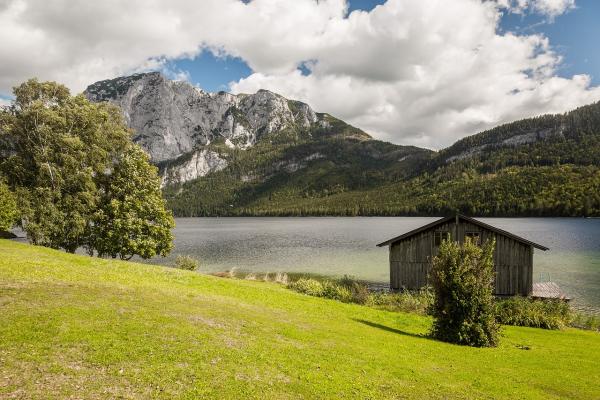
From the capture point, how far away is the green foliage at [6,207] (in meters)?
36.7

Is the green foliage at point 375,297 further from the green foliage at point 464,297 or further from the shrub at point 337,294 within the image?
the green foliage at point 464,297

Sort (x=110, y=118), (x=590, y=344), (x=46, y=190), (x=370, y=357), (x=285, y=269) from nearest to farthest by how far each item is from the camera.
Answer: (x=370, y=357), (x=590, y=344), (x=46, y=190), (x=110, y=118), (x=285, y=269)

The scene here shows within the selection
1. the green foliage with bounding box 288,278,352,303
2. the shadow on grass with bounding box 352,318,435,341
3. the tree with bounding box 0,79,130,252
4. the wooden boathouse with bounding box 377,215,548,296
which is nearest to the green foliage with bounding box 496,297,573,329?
the wooden boathouse with bounding box 377,215,548,296

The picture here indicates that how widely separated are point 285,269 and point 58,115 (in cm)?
4087

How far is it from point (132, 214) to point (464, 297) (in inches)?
1374

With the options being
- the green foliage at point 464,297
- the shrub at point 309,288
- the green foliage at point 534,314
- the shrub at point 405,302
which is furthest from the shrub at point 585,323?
the shrub at point 309,288

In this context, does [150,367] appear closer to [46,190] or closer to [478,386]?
[478,386]

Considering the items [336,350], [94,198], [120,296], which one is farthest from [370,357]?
[94,198]

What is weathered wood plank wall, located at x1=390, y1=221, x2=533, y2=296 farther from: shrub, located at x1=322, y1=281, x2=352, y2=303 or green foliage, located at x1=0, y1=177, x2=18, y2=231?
green foliage, located at x1=0, y1=177, x2=18, y2=231

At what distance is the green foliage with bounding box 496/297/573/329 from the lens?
29.4 metres

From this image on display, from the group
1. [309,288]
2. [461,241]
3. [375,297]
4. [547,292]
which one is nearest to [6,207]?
[309,288]

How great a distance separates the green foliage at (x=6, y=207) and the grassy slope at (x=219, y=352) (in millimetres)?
15122

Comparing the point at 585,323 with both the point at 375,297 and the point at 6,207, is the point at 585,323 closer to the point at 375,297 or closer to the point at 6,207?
the point at 375,297

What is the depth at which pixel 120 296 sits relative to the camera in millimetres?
19047
